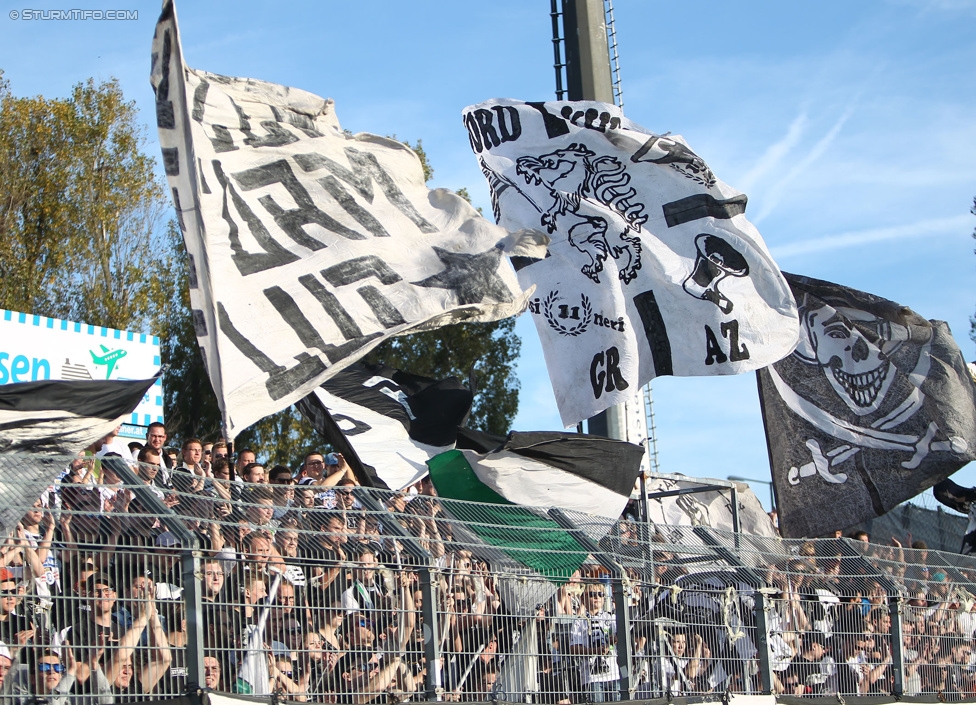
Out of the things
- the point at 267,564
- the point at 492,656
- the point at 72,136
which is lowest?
the point at 492,656

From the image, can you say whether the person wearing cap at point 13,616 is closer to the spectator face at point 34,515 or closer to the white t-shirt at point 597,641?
the spectator face at point 34,515

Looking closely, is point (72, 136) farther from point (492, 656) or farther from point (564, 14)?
point (492, 656)

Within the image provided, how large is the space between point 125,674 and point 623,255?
817cm

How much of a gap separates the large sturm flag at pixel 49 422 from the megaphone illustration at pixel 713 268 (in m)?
7.33

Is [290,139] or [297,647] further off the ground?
[290,139]

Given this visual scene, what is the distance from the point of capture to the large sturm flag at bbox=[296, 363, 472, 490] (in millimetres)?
11125

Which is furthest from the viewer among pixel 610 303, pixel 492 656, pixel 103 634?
pixel 610 303

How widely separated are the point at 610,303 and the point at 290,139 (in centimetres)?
486

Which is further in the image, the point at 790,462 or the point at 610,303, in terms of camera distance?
the point at 790,462

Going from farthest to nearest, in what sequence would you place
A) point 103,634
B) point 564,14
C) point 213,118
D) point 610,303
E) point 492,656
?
point 564,14 → point 610,303 → point 213,118 → point 492,656 → point 103,634

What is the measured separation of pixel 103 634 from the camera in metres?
6.07

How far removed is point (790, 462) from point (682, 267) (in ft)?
9.17

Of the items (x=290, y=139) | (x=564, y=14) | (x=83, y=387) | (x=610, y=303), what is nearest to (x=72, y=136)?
(x=564, y=14)

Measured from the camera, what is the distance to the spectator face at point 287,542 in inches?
273
